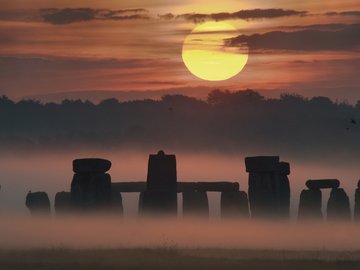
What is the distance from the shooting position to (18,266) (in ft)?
106

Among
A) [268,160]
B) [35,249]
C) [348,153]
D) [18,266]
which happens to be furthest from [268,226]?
[348,153]

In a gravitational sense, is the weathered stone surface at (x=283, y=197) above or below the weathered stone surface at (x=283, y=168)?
below

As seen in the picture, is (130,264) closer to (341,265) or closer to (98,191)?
(341,265)

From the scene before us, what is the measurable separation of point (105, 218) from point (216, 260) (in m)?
9.98

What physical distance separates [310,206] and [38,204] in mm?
8122

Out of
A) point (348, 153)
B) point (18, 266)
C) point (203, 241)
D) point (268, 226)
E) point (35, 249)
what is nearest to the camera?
point (18, 266)

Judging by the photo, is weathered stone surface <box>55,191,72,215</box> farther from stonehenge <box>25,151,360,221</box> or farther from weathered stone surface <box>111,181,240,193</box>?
weathered stone surface <box>111,181,240,193</box>

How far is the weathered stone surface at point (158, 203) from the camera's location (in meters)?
43.2

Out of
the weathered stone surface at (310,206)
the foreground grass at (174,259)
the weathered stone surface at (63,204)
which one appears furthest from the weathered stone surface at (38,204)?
the foreground grass at (174,259)

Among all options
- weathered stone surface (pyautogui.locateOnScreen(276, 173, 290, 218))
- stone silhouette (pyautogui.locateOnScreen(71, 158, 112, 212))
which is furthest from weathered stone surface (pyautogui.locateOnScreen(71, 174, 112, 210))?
weathered stone surface (pyautogui.locateOnScreen(276, 173, 290, 218))

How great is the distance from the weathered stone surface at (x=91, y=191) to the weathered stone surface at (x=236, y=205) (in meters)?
3.50

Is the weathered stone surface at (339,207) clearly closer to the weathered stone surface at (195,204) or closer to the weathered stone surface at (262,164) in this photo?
the weathered stone surface at (262,164)

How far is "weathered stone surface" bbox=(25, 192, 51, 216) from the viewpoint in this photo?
44938mm

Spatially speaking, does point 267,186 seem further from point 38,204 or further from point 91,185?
point 38,204
